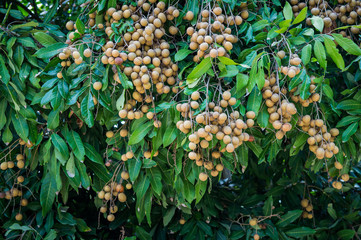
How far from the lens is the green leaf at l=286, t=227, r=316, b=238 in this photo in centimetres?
175

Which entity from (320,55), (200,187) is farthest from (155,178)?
(320,55)

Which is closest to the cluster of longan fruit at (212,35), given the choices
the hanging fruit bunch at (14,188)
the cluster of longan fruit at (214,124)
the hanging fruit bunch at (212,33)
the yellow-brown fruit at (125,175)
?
the hanging fruit bunch at (212,33)

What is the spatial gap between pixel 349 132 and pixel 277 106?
0.37 meters

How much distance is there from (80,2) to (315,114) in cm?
100

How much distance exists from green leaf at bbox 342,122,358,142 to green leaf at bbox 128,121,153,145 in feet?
2.34

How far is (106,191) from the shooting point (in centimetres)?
153

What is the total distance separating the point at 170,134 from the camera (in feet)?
4.08

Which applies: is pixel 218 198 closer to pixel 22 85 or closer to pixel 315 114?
pixel 315 114

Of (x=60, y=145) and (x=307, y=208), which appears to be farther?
(x=307, y=208)

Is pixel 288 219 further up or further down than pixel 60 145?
further down

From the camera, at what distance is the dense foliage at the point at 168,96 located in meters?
1.15

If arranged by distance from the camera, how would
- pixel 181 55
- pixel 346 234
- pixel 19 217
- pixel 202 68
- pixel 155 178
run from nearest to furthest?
pixel 202 68, pixel 181 55, pixel 155 178, pixel 19 217, pixel 346 234

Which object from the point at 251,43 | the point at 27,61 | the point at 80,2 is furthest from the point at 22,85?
the point at 251,43

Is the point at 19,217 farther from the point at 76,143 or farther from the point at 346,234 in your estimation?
the point at 346,234
